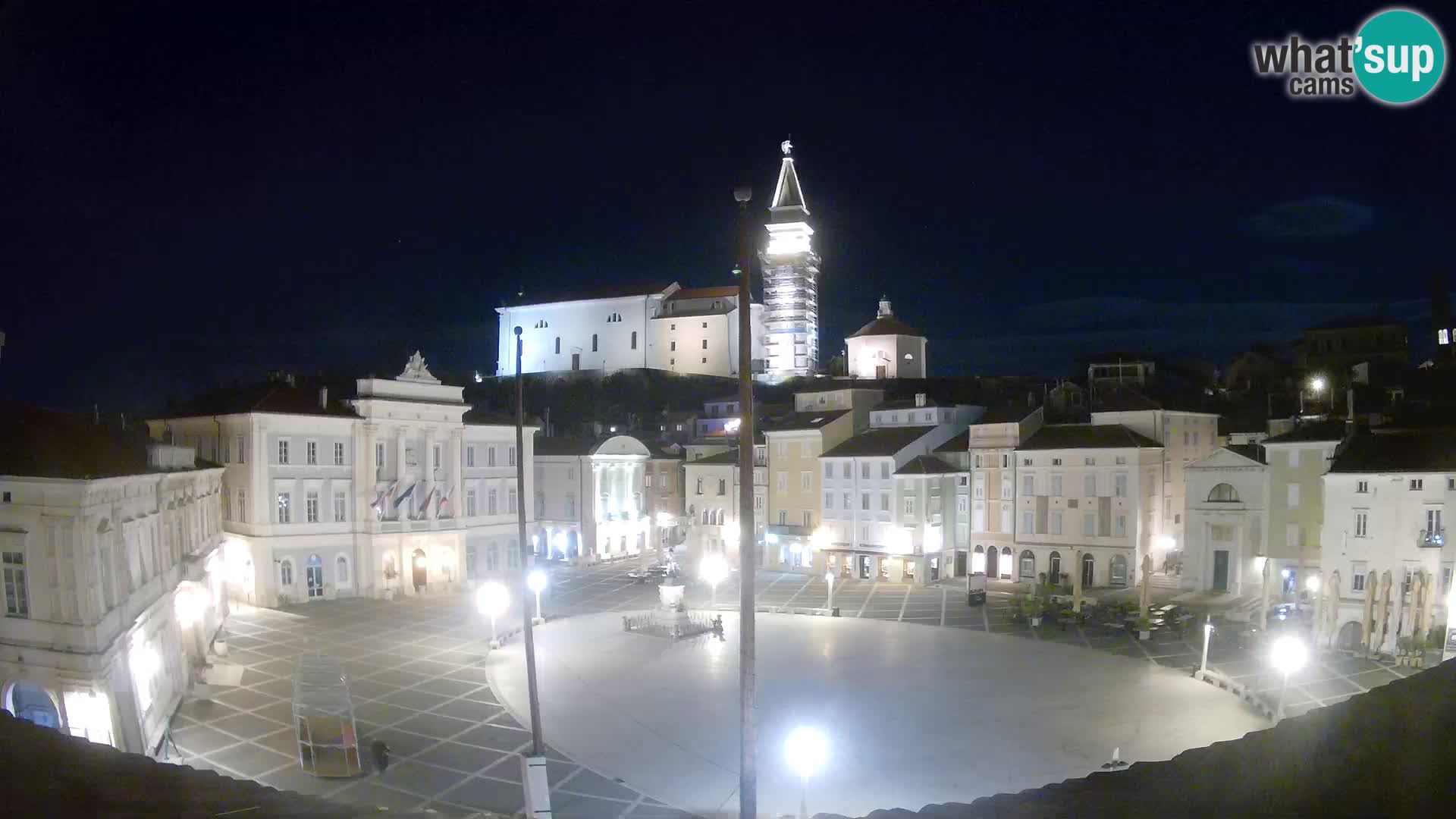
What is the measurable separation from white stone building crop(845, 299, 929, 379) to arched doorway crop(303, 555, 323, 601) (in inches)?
2400

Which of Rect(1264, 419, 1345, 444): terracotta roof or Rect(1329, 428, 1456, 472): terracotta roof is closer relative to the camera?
Rect(1329, 428, 1456, 472): terracotta roof

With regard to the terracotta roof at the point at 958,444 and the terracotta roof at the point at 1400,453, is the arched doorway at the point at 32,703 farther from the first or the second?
the terracotta roof at the point at 958,444

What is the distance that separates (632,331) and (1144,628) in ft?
266

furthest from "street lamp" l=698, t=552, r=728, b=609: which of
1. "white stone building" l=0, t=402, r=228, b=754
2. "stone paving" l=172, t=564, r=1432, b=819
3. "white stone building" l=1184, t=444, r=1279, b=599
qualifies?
"white stone building" l=0, t=402, r=228, b=754

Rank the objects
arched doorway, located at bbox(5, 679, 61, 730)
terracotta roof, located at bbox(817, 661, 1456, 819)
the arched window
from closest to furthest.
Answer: terracotta roof, located at bbox(817, 661, 1456, 819), arched doorway, located at bbox(5, 679, 61, 730), the arched window

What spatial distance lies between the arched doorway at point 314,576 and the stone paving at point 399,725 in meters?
4.13

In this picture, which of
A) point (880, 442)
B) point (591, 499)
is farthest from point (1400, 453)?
point (591, 499)

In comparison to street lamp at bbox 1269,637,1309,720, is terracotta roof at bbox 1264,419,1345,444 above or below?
above

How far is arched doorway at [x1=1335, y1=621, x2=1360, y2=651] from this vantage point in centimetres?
3189

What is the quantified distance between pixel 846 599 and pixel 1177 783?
39474 millimetres

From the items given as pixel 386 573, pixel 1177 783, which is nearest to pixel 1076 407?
pixel 386 573

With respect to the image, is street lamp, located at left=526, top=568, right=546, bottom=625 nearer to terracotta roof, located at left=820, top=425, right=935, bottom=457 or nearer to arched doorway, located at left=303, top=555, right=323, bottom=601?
arched doorway, located at left=303, top=555, right=323, bottom=601

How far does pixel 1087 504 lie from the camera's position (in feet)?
152

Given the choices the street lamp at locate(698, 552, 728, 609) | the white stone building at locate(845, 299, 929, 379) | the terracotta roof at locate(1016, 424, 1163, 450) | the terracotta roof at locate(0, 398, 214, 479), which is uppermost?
the white stone building at locate(845, 299, 929, 379)
